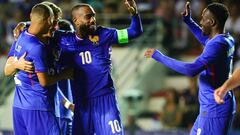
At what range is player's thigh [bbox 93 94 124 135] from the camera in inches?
288

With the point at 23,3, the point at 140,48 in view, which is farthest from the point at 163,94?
the point at 23,3

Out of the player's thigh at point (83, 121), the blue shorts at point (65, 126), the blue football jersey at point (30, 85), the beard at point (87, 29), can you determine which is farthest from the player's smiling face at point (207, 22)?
the blue shorts at point (65, 126)

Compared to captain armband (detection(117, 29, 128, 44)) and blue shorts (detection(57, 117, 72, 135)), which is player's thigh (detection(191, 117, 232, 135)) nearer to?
captain armband (detection(117, 29, 128, 44))

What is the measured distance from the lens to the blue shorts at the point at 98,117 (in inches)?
288

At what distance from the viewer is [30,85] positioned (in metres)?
7.09

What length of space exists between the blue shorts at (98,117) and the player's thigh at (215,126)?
0.98 m

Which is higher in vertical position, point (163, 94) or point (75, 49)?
point (75, 49)

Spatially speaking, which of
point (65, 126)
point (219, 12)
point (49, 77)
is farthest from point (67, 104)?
point (219, 12)

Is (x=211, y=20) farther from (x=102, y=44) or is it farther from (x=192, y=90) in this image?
(x=192, y=90)

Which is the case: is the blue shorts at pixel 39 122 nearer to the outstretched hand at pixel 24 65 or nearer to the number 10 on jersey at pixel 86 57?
the outstretched hand at pixel 24 65

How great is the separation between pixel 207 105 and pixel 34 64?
1.87 meters

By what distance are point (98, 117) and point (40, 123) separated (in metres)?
0.67

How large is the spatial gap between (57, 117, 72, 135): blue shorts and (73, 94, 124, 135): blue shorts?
314 mm

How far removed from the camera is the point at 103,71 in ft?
24.2
